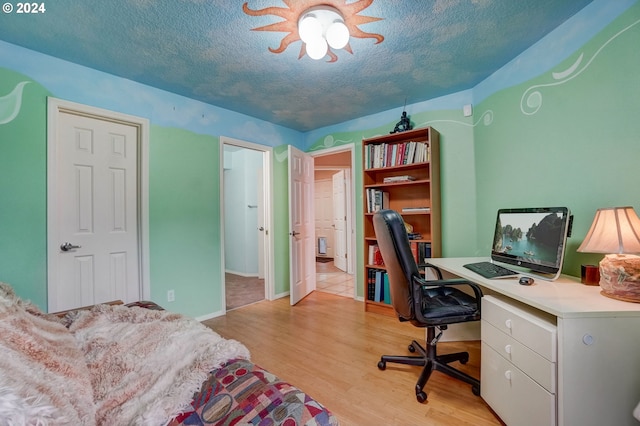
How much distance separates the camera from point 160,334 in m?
1.08

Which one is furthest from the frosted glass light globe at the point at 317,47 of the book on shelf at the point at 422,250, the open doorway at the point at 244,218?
the open doorway at the point at 244,218

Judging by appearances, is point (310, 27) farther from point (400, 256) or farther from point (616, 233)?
point (616, 233)

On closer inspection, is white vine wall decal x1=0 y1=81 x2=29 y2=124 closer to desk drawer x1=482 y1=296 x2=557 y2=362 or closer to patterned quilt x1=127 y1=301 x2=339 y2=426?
patterned quilt x1=127 y1=301 x2=339 y2=426

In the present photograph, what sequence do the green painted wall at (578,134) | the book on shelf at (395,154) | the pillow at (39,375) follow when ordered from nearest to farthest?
the pillow at (39,375), the green painted wall at (578,134), the book on shelf at (395,154)

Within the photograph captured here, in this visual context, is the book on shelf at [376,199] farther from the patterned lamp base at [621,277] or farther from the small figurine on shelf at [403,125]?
the patterned lamp base at [621,277]

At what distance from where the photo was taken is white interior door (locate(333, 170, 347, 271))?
5.27m

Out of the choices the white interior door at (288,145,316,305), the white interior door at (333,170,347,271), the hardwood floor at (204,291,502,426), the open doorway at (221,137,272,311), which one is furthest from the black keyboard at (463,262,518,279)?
the white interior door at (333,170,347,271)

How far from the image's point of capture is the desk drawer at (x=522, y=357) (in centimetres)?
113

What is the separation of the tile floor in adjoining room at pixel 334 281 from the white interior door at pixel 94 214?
2.43 meters

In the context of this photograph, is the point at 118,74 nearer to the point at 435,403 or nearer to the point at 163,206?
the point at 163,206

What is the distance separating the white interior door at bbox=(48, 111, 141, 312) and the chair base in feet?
7.61

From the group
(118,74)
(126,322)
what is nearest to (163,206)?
(118,74)

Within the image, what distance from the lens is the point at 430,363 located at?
5.91 ft

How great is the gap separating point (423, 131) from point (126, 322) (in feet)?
9.24
